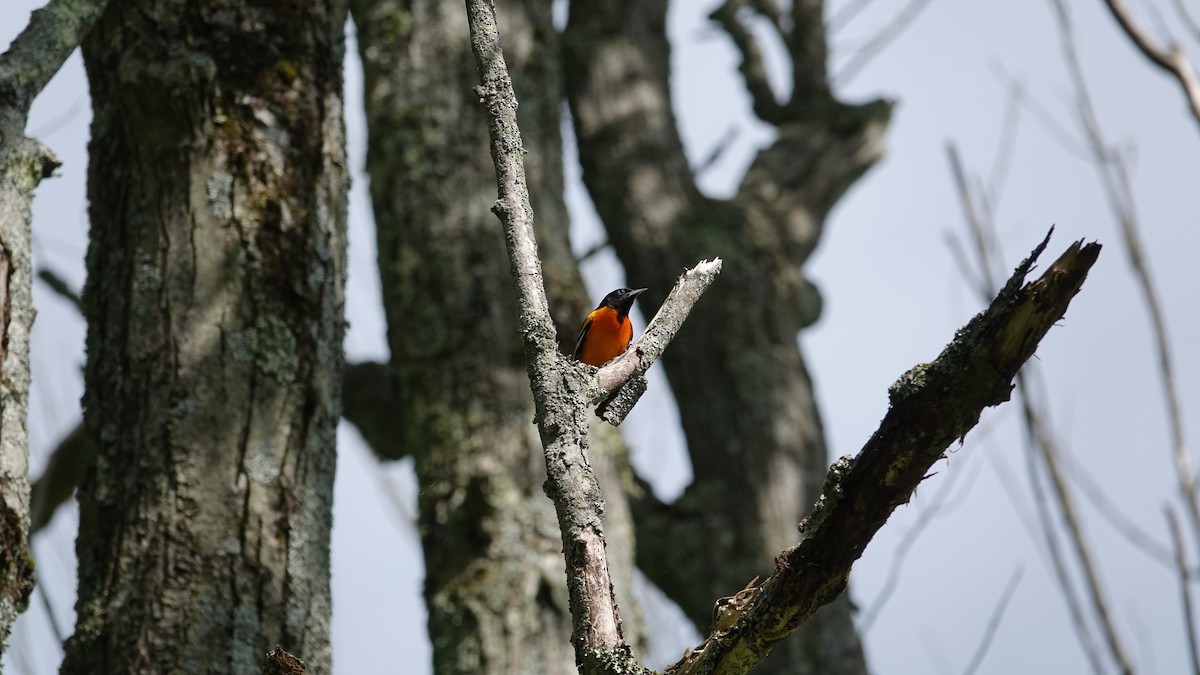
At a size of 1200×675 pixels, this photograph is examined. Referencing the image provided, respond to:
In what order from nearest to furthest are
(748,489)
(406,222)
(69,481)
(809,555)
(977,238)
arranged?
(809,555) < (977,238) < (406,222) < (69,481) < (748,489)

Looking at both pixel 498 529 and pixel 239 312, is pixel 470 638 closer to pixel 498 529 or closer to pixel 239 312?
pixel 498 529

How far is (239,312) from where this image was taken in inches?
119

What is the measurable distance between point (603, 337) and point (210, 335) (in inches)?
132

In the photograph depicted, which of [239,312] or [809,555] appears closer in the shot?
[809,555]

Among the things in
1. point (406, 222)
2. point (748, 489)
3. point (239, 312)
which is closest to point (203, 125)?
point (239, 312)

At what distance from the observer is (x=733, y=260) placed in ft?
24.3

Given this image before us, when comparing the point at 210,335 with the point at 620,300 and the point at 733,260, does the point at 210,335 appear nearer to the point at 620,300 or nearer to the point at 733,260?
the point at 620,300

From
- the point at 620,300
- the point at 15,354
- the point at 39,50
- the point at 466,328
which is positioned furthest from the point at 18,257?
the point at 620,300

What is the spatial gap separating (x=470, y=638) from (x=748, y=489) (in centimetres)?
268

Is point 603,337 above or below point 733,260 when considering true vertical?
below

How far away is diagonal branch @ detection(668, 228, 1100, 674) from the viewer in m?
1.69

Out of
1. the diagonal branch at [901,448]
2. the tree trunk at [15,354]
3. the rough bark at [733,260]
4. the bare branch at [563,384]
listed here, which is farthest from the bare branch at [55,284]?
the diagonal branch at [901,448]

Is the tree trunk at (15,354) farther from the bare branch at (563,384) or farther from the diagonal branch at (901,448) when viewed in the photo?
the diagonal branch at (901,448)

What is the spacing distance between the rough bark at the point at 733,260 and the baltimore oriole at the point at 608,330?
0.82 metres
